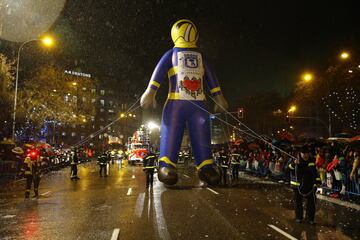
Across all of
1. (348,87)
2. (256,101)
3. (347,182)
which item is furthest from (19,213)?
(256,101)

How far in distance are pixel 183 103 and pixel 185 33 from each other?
1376 mm

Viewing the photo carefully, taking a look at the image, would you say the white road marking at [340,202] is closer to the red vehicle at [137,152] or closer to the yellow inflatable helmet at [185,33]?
the yellow inflatable helmet at [185,33]

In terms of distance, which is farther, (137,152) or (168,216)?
(137,152)

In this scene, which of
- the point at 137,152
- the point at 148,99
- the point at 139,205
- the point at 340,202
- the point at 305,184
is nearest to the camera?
the point at 148,99

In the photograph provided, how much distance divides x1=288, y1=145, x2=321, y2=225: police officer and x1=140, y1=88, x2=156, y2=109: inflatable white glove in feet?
15.9

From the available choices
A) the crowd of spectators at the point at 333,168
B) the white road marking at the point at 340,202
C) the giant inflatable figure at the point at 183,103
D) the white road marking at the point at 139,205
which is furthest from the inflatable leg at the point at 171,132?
the white road marking at the point at 340,202

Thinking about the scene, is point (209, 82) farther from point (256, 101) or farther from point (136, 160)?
point (256, 101)

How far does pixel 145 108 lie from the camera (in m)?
6.92

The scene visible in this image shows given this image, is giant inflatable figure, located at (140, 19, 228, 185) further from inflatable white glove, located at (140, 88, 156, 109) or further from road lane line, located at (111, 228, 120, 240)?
road lane line, located at (111, 228, 120, 240)

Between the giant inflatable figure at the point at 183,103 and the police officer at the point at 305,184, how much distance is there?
3881 mm

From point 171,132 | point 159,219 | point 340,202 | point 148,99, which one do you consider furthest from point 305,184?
point 148,99

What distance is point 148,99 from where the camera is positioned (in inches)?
273

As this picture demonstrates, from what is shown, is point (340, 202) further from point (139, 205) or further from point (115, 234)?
point (115, 234)

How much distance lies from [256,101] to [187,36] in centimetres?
5626
